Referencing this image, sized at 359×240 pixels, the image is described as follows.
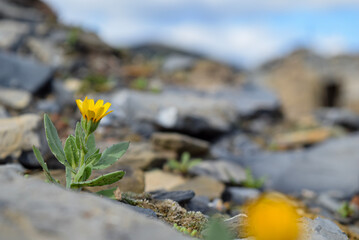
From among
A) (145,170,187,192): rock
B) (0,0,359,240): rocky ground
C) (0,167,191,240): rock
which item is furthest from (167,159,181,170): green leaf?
(0,167,191,240): rock

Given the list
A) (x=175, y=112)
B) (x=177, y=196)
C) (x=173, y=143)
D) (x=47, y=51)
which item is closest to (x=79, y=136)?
(x=177, y=196)

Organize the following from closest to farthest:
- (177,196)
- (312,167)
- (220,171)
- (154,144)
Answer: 1. (177,196)
2. (220,171)
3. (154,144)
4. (312,167)

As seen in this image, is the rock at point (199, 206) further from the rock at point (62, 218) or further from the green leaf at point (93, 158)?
the rock at point (62, 218)

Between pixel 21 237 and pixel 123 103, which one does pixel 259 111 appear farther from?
pixel 21 237

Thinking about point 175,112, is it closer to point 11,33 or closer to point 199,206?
point 199,206

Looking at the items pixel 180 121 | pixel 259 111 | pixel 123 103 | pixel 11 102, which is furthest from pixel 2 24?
pixel 259 111

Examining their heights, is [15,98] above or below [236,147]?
above
